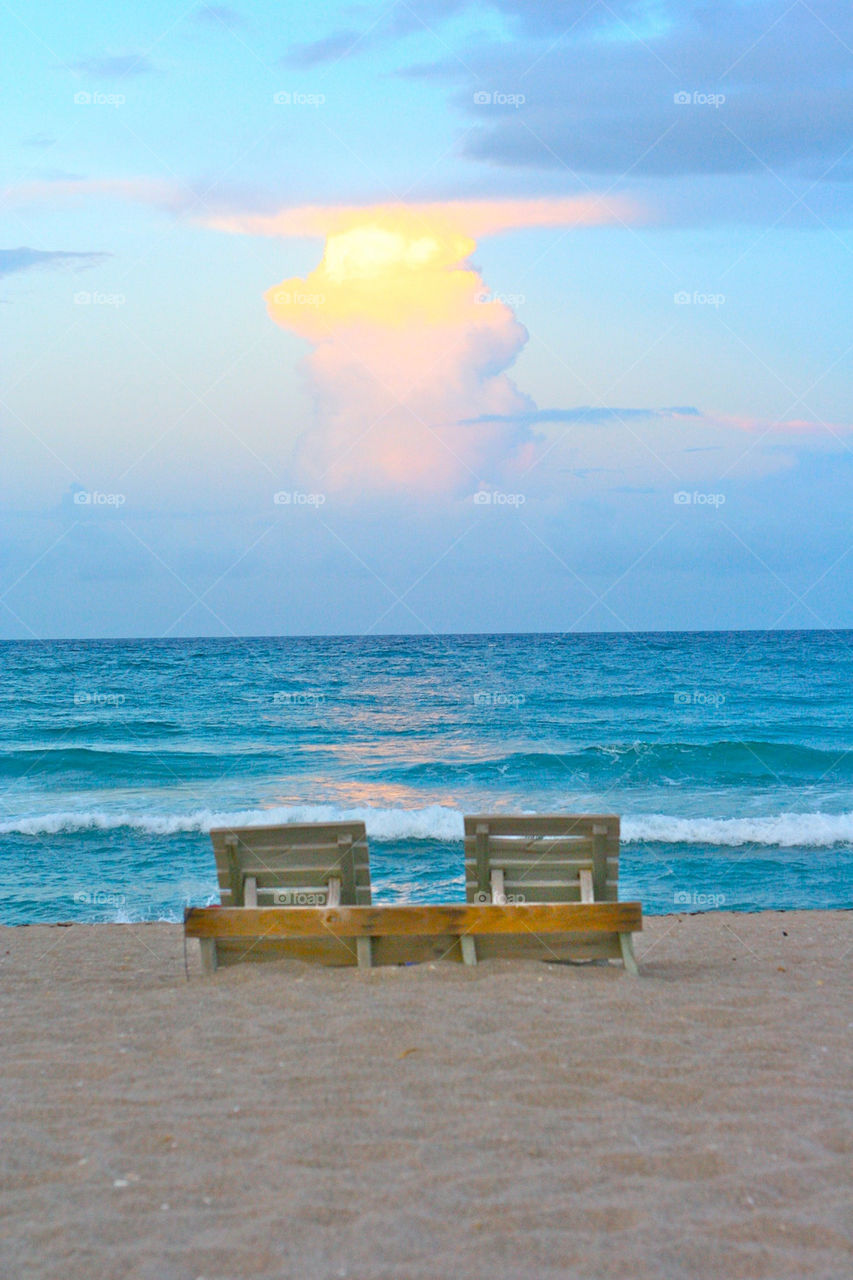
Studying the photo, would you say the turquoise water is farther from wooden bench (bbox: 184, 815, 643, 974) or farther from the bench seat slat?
the bench seat slat

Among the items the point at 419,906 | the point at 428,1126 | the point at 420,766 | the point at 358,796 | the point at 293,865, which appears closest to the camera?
the point at 428,1126

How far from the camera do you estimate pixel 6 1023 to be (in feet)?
16.6

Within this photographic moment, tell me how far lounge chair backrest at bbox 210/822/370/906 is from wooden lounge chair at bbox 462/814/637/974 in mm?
675

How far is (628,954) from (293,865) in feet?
6.57

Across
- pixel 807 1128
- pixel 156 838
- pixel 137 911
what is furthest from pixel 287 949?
pixel 156 838

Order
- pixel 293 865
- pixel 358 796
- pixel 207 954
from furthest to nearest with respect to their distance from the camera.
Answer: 1. pixel 358 796
2. pixel 293 865
3. pixel 207 954

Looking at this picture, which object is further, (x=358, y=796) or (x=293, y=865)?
(x=358, y=796)

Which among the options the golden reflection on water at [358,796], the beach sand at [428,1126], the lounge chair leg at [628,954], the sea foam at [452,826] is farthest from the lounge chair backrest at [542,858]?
the golden reflection on water at [358,796]

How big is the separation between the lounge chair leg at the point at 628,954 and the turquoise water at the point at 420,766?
448 cm

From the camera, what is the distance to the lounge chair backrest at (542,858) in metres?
6.10

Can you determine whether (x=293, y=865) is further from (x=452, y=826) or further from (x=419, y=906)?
(x=452, y=826)

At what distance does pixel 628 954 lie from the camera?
583 cm

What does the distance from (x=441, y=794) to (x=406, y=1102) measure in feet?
47.9

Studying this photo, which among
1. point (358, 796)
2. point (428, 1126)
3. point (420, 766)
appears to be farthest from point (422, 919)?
point (420, 766)
